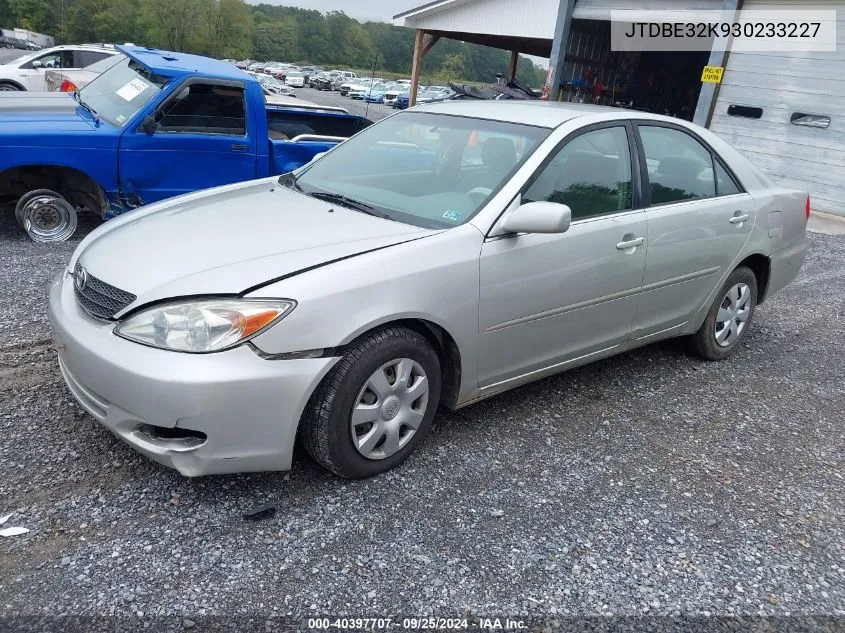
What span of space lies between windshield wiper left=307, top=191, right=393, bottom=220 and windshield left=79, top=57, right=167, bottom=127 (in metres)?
3.25

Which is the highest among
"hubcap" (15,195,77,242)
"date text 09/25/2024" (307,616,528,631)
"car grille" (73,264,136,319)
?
"car grille" (73,264,136,319)

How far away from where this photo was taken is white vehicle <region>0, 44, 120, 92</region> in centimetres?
1406

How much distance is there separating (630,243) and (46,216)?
4862 millimetres

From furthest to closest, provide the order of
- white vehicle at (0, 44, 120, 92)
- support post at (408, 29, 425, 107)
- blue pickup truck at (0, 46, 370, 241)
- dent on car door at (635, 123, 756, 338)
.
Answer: support post at (408, 29, 425, 107)
white vehicle at (0, 44, 120, 92)
blue pickup truck at (0, 46, 370, 241)
dent on car door at (635, 123, 756, 338)

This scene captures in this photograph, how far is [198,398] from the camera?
2.50m

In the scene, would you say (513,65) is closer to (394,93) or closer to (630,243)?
(394,93)

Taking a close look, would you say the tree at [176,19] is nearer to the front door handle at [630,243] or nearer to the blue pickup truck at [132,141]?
the blue pickup truck at [132,141]

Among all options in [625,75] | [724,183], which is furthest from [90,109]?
[625,75]

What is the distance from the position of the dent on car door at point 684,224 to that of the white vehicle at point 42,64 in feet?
41.7

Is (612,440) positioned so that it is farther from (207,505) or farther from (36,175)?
(36,175)

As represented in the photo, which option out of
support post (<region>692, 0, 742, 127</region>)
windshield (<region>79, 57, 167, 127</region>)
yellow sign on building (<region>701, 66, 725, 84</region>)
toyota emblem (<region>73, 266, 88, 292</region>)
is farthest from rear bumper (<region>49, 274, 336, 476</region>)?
yellow sign on building (<region>701, 66, 725, 84</region>)

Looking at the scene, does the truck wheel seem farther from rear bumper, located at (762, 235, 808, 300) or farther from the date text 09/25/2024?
rear bumper, located at (762, 235, 808, 300)

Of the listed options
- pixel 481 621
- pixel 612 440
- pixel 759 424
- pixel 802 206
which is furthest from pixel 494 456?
pixel 802 206

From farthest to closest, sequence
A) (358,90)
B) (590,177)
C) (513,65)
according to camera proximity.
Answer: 1. (358,90)
2. (513,65)
3. (590,177)
